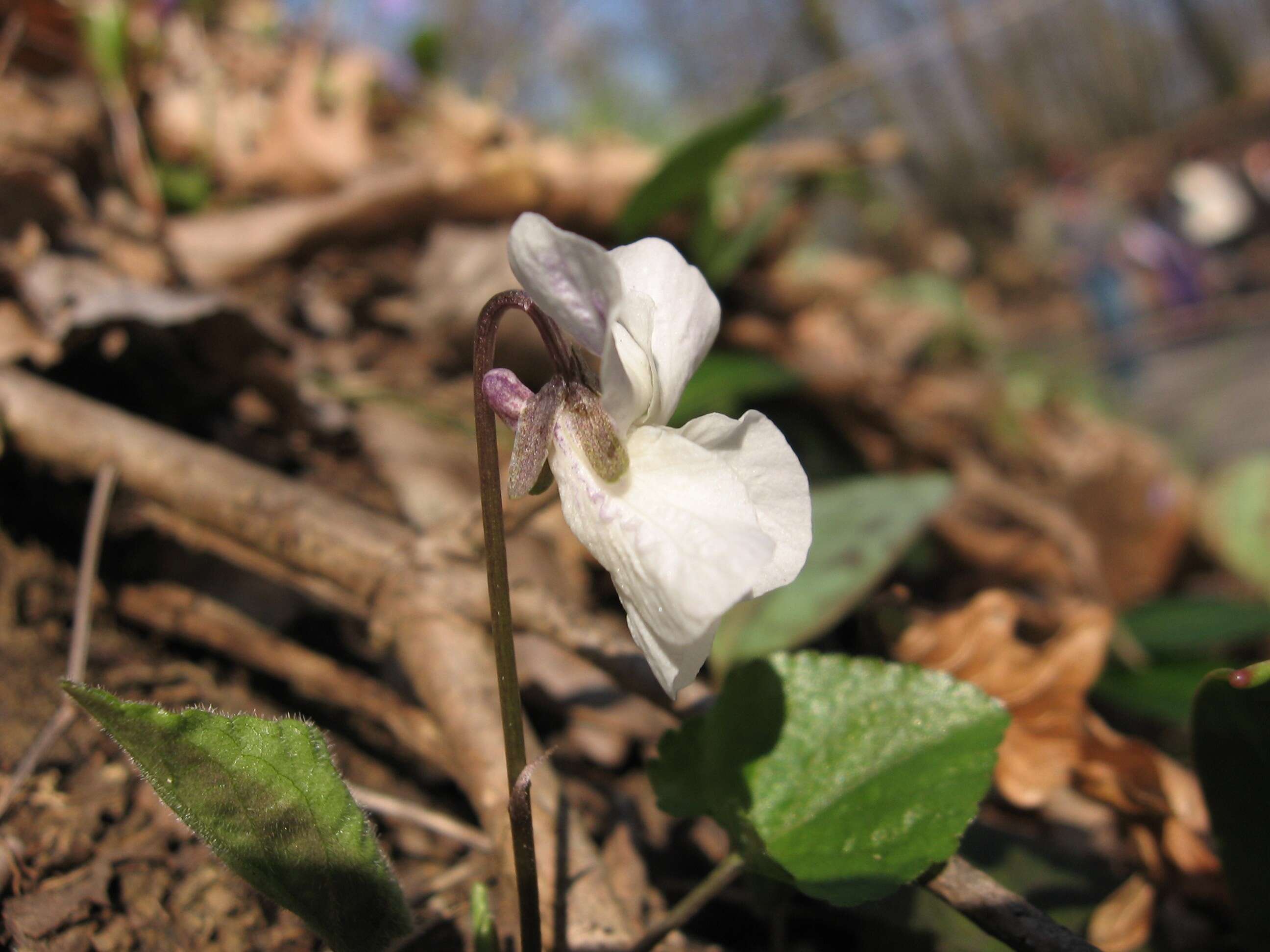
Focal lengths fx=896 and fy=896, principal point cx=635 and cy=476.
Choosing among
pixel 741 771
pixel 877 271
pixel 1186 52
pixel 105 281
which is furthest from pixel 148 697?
pixel 1186 52

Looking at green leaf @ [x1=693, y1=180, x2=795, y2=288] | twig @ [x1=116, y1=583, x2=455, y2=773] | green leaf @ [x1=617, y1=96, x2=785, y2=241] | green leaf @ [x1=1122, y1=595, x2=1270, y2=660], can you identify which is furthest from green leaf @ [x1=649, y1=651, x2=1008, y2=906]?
green leaf @ [x1=693, y1=180, x2=795, y2=288]

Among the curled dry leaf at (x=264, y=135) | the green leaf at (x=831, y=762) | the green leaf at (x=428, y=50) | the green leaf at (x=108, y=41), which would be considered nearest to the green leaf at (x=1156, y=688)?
the green leaf at (x=831, y=762)

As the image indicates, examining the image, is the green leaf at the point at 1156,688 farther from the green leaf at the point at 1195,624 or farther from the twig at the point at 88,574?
the twig at the point at 88,574

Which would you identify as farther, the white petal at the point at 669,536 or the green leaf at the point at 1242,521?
the green leaf at the point at 1242,521

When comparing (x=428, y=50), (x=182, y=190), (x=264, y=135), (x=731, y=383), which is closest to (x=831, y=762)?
(x=731, y=383)

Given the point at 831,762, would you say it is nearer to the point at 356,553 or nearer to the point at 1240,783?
the point at 1240,783

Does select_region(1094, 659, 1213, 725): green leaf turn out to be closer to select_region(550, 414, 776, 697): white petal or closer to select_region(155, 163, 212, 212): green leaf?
select_region(550, 414, 776, 697): white petal

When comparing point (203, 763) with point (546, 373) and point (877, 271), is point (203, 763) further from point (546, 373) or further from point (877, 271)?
point (877, 271)
